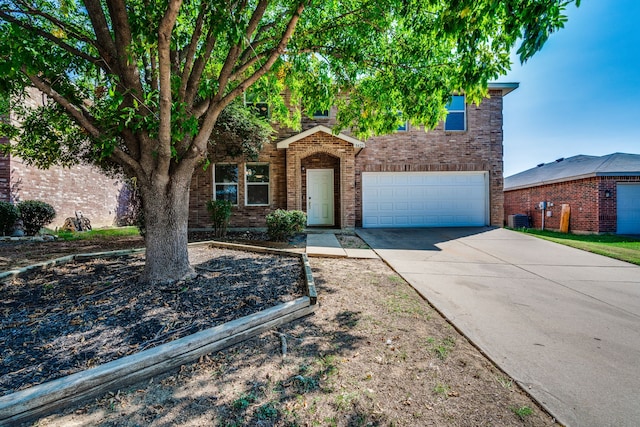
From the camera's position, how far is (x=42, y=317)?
288 centimetres

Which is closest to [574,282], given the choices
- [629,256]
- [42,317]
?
[629,256]

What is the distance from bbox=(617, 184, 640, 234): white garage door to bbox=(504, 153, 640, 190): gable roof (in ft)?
2.47

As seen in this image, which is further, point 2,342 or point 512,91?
point 512,91

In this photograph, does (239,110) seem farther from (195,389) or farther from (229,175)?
(195,389)

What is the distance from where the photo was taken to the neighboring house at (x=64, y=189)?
9.17 m

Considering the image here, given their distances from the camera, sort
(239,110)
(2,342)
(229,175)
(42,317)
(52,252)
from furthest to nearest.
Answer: (229,175)
(239,110)
(52,252)
(42,317)
(2,342)

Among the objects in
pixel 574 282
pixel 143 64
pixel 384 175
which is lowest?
pixel 574 282

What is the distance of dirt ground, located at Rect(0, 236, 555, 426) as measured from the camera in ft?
5.66

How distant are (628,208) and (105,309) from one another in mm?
18037

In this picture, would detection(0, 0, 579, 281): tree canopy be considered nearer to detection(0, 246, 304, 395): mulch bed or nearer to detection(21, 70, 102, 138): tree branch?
detection(21, 70, 102, 138): tree branch

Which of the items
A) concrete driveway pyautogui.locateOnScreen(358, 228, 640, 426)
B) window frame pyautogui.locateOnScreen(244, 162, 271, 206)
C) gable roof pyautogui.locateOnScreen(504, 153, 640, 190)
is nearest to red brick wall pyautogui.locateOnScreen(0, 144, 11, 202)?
window frame pyautogui.locateOnScreen(244, 162, 271, 206)

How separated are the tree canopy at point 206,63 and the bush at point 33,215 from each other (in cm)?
431

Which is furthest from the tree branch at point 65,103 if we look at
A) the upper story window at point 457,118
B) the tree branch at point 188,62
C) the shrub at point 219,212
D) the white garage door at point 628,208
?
the white garage door at point 628,208

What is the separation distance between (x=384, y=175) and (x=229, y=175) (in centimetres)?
620
